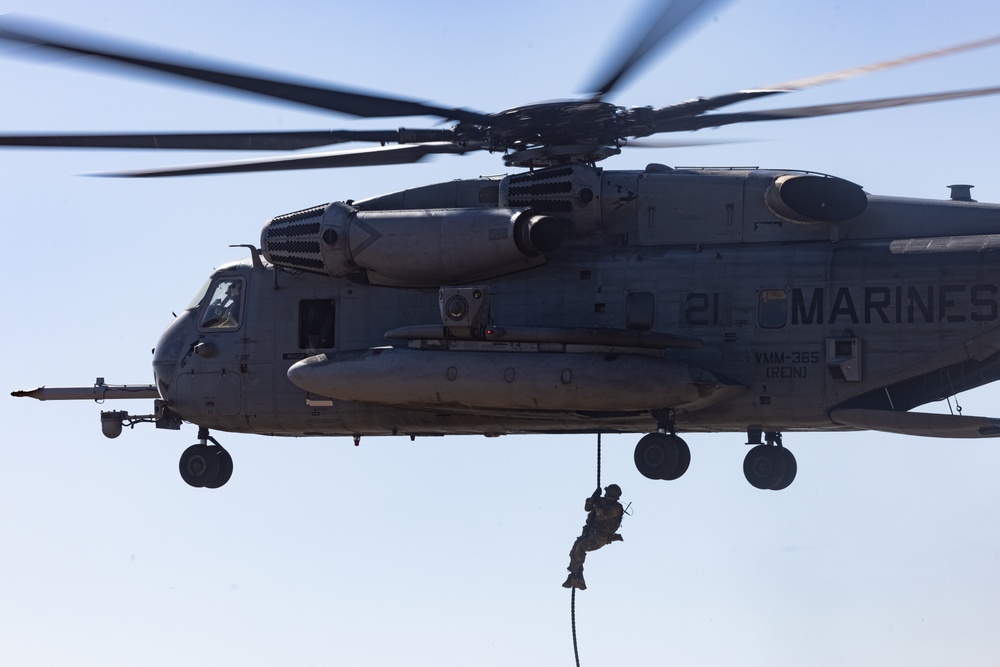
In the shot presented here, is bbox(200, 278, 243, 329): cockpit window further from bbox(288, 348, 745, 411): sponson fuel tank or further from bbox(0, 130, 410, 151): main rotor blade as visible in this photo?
bbox(0, 130, 410, 151): main rotor blade

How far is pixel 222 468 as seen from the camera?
1056 inches

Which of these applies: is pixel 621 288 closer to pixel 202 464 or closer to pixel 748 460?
pixel 748 460

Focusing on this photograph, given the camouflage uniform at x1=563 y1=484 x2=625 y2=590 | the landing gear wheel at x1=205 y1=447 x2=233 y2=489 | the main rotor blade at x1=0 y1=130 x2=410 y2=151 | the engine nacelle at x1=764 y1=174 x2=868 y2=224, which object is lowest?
the camouflage uniform at x1=563 y1=484 x2=625 y2=590

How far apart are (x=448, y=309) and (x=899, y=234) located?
20.5ft

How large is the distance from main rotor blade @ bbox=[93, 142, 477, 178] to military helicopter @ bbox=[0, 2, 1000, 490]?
38 millimetres

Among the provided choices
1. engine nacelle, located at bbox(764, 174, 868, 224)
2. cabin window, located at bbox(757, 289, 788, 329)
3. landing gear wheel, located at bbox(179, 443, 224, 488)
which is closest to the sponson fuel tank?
cabin window, located at bbox(757, 289, 788, 329)

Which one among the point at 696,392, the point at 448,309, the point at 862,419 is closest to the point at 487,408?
the point at 448,309

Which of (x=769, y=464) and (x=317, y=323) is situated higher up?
(x=317, y=323)

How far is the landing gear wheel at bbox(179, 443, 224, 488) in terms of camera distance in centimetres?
2675

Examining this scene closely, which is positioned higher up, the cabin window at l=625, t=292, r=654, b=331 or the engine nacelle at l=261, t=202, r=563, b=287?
the engine nacelle at l=261, t=202, r=563, b=287

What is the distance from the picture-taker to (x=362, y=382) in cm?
2375

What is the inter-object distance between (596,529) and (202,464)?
6776 mm

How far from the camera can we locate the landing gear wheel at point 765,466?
922 inches

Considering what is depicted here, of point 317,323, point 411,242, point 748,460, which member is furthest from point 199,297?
point 748,460
